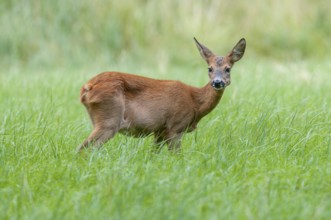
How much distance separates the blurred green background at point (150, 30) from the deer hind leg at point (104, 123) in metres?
6.91

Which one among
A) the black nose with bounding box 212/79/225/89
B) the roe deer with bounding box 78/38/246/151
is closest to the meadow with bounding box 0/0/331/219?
the roe deer with bounding box 78/38/246/151

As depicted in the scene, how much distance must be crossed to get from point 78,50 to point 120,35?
84cm

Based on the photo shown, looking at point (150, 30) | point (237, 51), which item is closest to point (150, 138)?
point (237, 51)

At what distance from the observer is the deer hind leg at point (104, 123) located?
213 inches

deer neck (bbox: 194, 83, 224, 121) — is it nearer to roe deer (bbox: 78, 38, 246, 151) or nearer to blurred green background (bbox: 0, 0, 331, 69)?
roe deer (bbox: 78, 38, 246, 151)

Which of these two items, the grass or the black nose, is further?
the black nose

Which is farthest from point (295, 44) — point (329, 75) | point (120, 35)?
point (329, 75)

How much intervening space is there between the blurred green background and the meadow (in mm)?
24

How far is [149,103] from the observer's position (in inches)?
226

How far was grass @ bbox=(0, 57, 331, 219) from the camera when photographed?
160 inches

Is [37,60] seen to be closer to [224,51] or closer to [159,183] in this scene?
[224,51]

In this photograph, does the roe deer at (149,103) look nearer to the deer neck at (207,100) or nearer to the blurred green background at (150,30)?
the deer neck at (207,100)

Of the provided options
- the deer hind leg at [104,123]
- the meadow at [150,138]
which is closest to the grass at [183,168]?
the meadow at [150,138]

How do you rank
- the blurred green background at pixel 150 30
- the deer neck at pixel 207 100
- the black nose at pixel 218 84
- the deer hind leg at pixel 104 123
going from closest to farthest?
the deer hind leg at pixel 104 123, the black nose at pixel 218 84, the deer neck at pixel 207 100, the blurred green background at pixel 150 30
